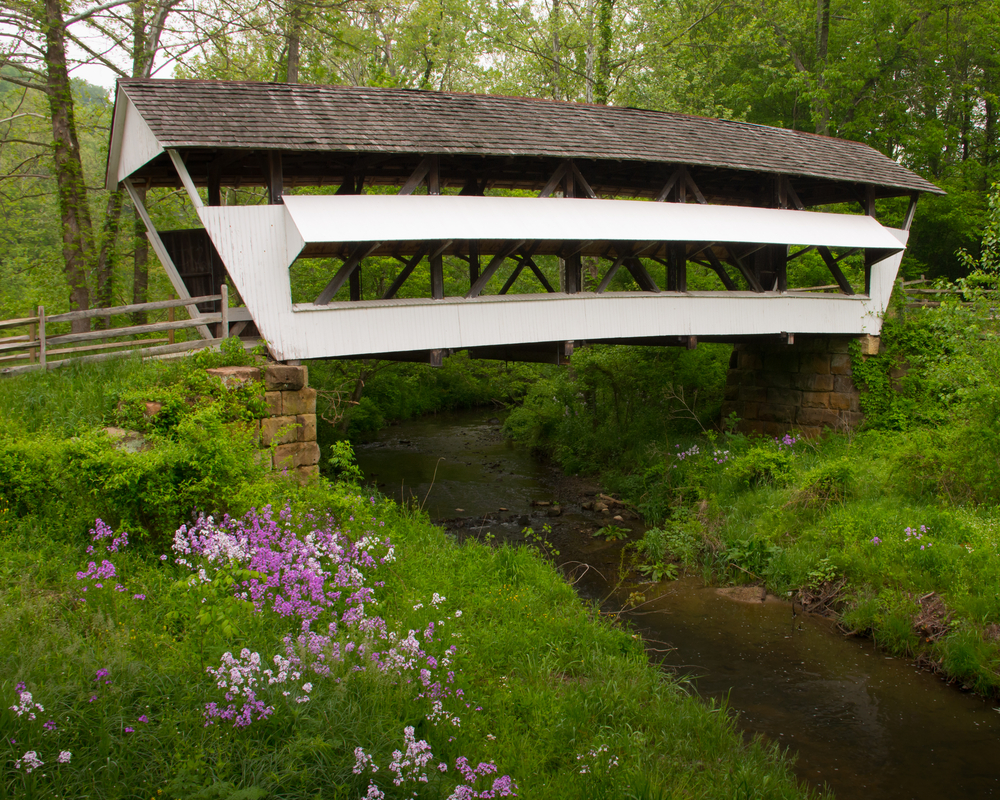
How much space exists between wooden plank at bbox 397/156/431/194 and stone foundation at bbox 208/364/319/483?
2.53m

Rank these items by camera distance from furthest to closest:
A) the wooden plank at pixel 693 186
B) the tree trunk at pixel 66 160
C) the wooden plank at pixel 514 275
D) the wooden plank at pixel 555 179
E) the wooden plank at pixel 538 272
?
the wooden plank at pixel 693 186 → the wooden plank at pixel 538 272 → the wooden plank at pixel 514 275 → the tree trunk at pixel 66 160 → the wooden plank at pixel 555 179

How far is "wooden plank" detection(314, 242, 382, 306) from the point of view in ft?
25.1

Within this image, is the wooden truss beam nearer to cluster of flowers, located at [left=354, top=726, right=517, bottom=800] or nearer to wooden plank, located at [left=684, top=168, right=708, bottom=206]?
wooden plank, located at [left=684, top=168, right=708, bottom=206]

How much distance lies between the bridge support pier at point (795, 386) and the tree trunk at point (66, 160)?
10.5 meters

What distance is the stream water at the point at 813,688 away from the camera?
482 centimetres

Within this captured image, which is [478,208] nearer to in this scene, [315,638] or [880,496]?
[315,638]

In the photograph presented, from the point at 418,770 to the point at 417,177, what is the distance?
6850 millimetres

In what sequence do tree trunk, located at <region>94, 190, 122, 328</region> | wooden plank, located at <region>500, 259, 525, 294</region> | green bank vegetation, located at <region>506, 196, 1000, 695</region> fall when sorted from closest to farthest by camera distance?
green bank vegetation, located at <region>506, 196, 1000, 695</region>, wooden plank, located at <region>500, 259, 525, 294</region>, tree trunk, located at <region>94, 190, 122, 328</region>

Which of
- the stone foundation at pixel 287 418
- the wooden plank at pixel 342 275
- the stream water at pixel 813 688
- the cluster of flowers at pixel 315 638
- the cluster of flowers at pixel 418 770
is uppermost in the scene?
the wooden plank at pixel 342 275

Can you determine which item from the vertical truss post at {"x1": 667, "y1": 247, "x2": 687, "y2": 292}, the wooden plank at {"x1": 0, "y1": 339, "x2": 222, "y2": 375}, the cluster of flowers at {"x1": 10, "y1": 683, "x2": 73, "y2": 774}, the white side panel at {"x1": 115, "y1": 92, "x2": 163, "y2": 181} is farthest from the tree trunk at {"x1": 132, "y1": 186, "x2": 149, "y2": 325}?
the cluster of flowers at {"x1": 10, "y1": 683, "x2": 73, "y2": 774}

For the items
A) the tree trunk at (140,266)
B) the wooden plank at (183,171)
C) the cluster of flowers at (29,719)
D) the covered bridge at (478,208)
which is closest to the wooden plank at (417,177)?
the covered bridge at (478,208)

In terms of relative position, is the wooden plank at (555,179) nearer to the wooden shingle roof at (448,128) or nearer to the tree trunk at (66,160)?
the wooden shingle roof at (448,128)

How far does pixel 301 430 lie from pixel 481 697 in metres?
3.88

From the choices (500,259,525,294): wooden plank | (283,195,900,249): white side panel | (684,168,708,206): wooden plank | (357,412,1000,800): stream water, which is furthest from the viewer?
(684,168,708,206): wooden plank
